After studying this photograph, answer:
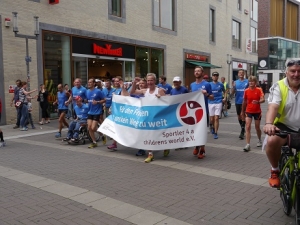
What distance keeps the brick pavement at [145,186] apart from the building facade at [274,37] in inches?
1658

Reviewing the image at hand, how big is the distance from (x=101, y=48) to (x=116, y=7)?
2.67 metres

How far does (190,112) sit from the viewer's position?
7562 millimetres

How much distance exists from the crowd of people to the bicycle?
11 cm

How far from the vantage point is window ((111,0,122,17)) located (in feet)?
60.9

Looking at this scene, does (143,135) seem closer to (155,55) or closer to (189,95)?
(189,95)

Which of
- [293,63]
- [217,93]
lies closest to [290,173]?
[293,63]

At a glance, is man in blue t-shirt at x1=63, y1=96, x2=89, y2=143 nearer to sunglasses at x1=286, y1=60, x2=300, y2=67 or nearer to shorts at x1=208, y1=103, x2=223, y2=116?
shorts at x1=208, y1=103, x2=223, y2=116

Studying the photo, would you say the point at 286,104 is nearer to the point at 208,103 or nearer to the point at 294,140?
the point at 294,140

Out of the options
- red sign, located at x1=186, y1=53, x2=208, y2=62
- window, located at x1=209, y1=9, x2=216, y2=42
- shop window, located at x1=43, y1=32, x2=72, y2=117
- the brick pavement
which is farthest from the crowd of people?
window, located at x1=209, y1=9, x2=216, y2=42

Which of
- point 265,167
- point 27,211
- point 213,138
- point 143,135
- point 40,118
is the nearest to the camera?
point 27,211

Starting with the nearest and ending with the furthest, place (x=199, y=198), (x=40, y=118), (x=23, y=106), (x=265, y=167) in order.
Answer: (x=199, y=198), (x=265, y=167), (x=23, y=106), (x=40, y=118)

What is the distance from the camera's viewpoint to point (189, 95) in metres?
7.56

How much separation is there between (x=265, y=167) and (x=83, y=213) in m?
3.87

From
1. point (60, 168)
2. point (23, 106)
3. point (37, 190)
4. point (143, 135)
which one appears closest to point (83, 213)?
point (37, 190)
